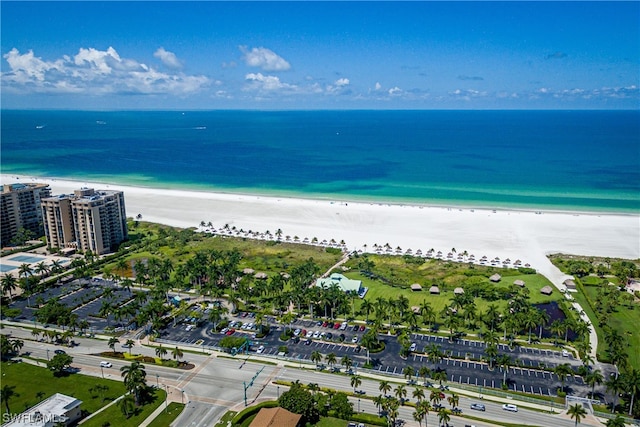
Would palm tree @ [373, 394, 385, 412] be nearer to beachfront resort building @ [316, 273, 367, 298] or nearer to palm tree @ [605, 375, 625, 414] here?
palm tree @ [605, 375, 625, 414]

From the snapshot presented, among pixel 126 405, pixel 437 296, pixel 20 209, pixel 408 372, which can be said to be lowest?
pixel 437 296

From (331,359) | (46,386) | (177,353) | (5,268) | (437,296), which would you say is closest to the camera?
(46,386)

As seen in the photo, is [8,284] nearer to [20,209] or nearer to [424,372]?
[20,209]

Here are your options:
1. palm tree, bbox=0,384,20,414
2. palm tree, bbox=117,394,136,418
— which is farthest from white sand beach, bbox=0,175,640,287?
palm tree, bbox=0,384,20,414

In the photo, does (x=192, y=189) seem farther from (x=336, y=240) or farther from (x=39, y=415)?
(x=39, y=415)

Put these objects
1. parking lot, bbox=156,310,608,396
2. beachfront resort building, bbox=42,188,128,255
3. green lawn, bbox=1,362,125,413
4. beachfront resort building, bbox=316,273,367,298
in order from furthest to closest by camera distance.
Result: beachfront resort building, bbox=42,188,128,255 < beachfront resort building, bbox=316,273,367,298 < parking lot, bbox=156,310,608,396 < green lawn, bbox=1,362,125,413

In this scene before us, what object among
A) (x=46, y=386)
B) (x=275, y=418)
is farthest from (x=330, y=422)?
(x=46, y=386)

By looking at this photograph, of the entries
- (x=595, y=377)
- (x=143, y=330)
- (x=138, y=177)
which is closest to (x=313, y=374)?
(x=143, y=330)
